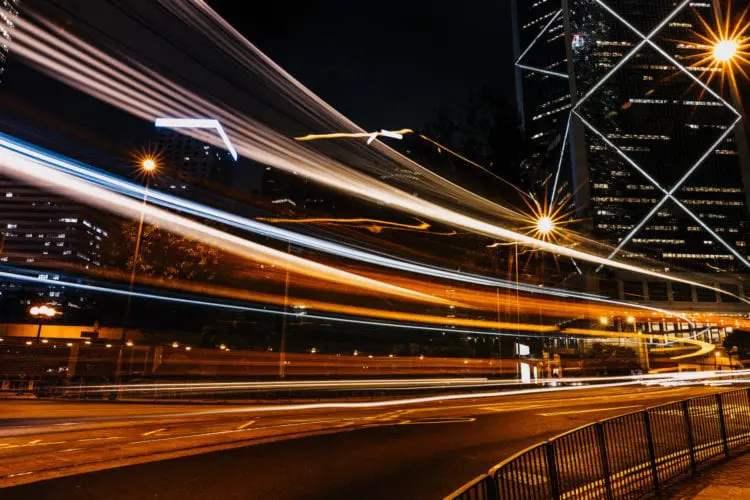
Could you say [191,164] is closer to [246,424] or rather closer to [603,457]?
[246,424]

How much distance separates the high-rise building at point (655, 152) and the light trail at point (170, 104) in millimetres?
89657

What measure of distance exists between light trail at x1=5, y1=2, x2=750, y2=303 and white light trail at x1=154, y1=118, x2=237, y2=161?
286mm

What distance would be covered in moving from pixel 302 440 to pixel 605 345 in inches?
1748

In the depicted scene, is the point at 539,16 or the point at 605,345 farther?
the point at 539,16

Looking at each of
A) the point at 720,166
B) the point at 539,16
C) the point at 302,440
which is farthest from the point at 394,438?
the point at 539,16

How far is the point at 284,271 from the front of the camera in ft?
87.2

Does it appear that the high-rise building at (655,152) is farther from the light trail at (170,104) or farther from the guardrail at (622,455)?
the guardrail at (622,455)

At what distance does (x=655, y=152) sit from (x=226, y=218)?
347 feet

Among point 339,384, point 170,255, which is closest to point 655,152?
point 339,384

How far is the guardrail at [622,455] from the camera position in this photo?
15.3 feet

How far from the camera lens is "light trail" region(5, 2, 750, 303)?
11.7 metres

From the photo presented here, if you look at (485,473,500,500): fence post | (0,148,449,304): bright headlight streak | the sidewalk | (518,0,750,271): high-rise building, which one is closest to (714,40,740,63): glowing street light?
the sidewalk

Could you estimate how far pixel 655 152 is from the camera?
104 metres

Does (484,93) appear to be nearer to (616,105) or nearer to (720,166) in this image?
(616,105)
